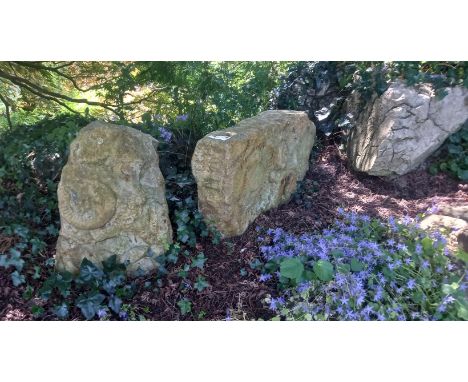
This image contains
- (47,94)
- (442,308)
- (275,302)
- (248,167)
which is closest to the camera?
(442,308)

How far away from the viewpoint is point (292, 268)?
8.76 ft

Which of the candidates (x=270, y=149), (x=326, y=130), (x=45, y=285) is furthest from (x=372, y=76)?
(x=45, y=285)

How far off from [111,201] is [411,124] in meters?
2.76

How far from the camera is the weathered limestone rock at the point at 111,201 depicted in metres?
2.75

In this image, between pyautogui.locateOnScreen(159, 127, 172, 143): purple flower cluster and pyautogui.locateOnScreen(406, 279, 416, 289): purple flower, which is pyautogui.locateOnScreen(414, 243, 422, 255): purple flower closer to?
pyautogui.locateOnScreen(406, 279, 416, 289): purple flower

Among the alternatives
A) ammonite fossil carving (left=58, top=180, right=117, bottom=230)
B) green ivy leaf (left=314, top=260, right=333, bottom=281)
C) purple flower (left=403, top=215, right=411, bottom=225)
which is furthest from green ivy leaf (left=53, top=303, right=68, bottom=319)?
purple flower (left=403, top=215, right=411, bottom=225)

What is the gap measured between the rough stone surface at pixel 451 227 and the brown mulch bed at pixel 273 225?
0.24 m

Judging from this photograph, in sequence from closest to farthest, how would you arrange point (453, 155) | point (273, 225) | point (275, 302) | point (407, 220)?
point (275, 302)
point (407, 220)
point (273, 225)
point (453, 155)

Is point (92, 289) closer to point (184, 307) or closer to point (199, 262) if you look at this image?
point (184, 307)

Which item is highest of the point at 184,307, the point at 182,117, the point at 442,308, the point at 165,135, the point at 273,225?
the point at 182,117

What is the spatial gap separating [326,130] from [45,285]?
10.2 ft

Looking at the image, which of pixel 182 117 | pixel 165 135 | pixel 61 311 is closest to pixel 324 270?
pixel 61 311

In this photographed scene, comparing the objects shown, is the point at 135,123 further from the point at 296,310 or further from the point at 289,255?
the point at 296,310

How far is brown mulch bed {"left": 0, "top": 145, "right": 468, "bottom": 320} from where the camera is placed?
2.69 m
